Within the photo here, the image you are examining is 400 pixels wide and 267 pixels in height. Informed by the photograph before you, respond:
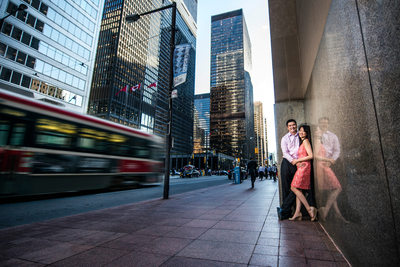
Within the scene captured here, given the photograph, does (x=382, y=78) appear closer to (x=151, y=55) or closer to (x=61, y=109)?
(x=61, y=109)

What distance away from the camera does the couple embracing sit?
14.4ft

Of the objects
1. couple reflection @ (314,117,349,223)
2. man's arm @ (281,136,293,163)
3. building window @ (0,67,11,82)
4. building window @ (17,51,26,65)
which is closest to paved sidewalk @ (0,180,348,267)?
couple reflection @ (314,117,349,223)

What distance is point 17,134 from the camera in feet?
23.1

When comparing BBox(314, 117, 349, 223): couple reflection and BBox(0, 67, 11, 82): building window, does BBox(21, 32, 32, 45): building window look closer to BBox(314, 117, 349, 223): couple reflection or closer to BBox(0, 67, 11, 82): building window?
BBox(0, 67, 11, 82): building window

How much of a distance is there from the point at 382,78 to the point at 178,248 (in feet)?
9.57

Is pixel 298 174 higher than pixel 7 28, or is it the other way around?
pixel 7 28

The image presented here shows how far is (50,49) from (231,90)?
120984mm

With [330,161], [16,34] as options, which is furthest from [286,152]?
[16,34]

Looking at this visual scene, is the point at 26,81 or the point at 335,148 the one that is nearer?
the point at 335,148

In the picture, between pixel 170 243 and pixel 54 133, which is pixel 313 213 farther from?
pixel 54 133

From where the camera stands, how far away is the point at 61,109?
8.38 metres

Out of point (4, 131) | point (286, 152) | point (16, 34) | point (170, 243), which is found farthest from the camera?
point (16, 34)

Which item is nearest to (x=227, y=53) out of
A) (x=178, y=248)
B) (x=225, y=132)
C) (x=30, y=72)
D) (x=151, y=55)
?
(x=225, y=132)

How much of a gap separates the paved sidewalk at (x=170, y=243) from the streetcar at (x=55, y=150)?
3768 mm
